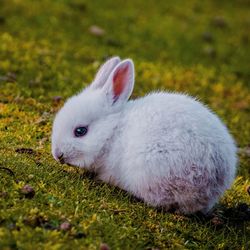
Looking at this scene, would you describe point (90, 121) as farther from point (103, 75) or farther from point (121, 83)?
point (103, 75)

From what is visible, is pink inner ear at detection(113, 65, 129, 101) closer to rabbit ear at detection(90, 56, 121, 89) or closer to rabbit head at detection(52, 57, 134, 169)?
rabbit head at detection(52, 57, 134, 169)

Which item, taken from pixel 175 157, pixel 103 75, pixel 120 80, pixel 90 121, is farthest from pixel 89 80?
pixel 175 157

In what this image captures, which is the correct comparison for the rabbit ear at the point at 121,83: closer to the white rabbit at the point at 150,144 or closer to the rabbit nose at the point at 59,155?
the white rabbit at the point at 150,144

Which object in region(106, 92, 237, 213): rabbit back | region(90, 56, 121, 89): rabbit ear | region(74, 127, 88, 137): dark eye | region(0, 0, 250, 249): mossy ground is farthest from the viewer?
region(90, 56, 121, 89): rabbit ear

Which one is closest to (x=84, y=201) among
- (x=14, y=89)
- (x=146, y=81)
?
(x=14, y=89)

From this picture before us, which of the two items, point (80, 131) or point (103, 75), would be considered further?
point (103, 75)

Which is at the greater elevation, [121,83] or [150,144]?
[121,83]

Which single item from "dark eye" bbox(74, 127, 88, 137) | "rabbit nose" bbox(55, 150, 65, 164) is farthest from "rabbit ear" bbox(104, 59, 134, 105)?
"rabbit nose" bbox(55, 150, 65, 164)
